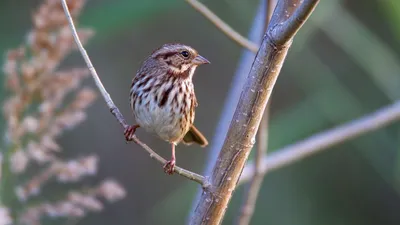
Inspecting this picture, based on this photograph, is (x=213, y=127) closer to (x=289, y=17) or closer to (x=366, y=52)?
(x=366, y=52)

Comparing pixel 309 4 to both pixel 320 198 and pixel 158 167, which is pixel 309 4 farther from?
pixel 158 167

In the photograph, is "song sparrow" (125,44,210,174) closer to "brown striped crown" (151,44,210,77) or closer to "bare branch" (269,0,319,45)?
"brown striped crown" (151,44,210,77)

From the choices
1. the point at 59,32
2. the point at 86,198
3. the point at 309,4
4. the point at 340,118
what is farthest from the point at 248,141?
the point at 340,118

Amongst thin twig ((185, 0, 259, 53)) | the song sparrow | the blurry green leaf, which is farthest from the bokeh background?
thin twig ((185, 0, 259, 53))

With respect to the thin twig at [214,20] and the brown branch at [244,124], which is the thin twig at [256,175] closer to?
the thin twig at [214,20]

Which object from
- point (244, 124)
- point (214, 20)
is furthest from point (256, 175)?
point (244, 124)

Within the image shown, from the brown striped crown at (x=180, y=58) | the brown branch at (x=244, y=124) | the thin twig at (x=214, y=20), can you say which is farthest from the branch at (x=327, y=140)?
the brown branch at (x=244, y=124)
